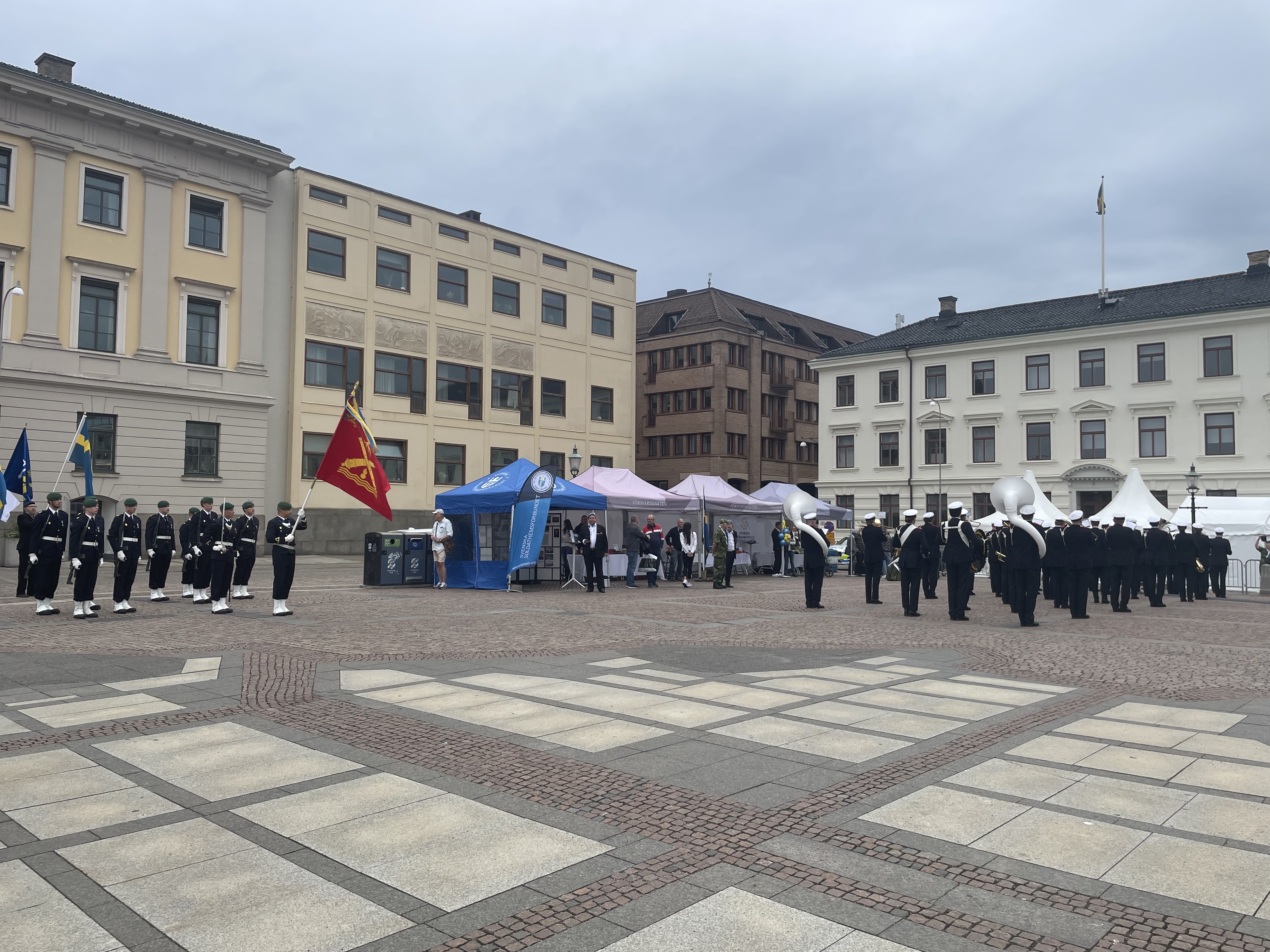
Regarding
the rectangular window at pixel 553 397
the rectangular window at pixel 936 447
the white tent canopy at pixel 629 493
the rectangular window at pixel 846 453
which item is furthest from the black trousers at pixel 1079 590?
the rectangular window at pixel 846 453

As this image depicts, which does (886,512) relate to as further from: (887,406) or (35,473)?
(35,473)

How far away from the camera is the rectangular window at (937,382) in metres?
52.8

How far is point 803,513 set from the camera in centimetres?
2055

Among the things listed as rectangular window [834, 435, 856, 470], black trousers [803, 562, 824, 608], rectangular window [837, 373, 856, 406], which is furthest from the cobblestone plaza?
rectangular window [837, 373, 856, 406]

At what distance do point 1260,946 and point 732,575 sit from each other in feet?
92.3

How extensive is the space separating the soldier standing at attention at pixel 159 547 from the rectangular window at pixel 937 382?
43.3m

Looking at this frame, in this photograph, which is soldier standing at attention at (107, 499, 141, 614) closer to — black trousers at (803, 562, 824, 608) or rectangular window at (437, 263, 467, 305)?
black trousers at (803, 562, 824, 608)

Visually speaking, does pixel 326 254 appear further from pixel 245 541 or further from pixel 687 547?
pixel 245 541

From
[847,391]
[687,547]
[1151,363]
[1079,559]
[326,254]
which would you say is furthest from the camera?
[847,391]

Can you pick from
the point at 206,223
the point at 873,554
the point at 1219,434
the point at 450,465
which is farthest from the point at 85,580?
the point at 1219,434

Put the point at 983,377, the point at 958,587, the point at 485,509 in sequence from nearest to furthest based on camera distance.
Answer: the point at 958,587
the point at 485,509
the point at 983,377

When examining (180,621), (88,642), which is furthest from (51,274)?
(88,642)

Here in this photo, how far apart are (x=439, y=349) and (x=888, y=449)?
25.8m

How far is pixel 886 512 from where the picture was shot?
53.9 meters
